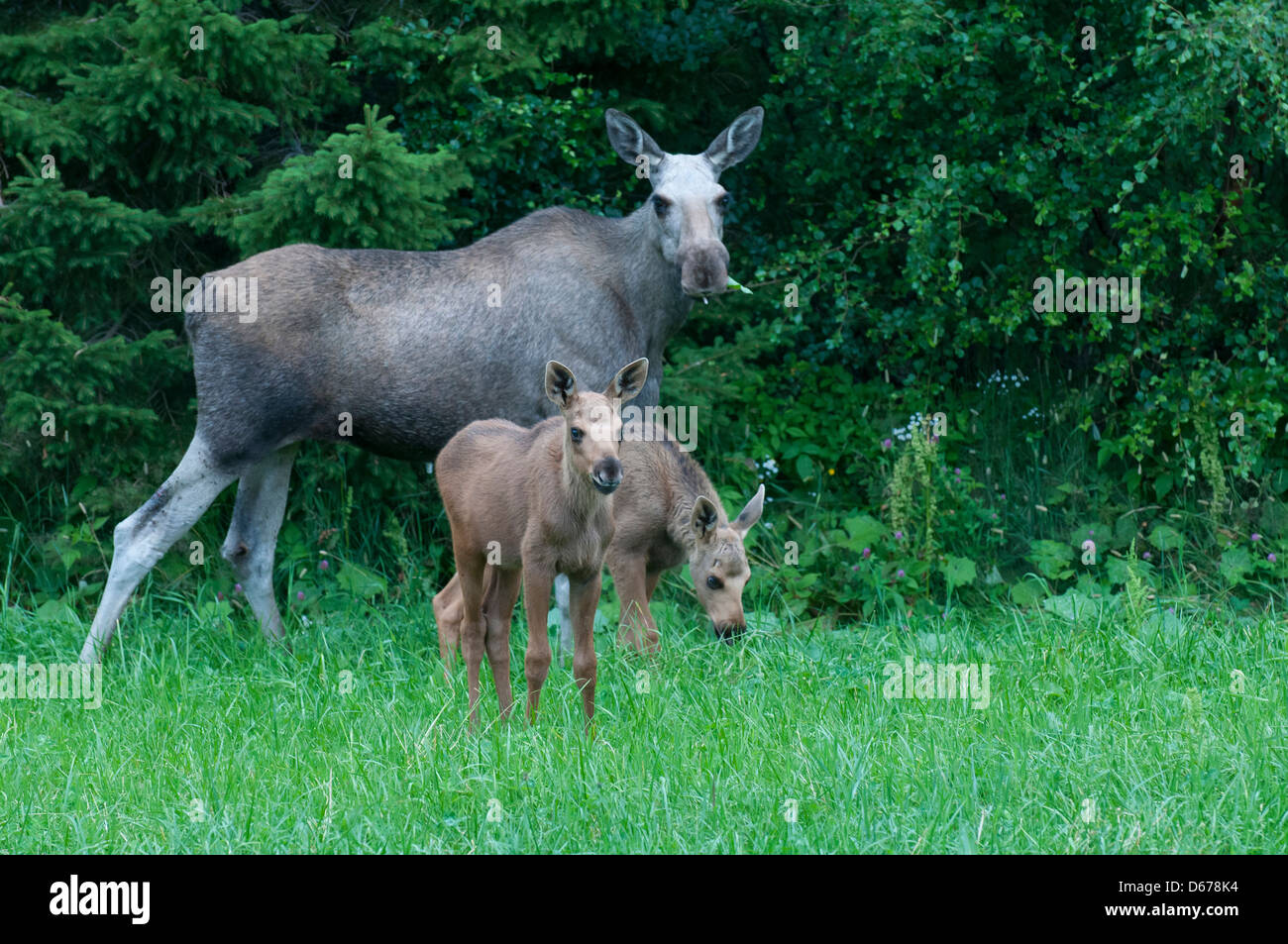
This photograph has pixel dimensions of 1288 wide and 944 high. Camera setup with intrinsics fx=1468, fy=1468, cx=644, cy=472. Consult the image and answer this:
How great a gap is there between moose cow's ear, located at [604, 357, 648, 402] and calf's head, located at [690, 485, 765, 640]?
4.38 ft

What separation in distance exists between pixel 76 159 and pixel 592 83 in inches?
137

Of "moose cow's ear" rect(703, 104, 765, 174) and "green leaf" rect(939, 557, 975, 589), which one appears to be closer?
"moose cow's ear" rect(703, 104, 765, 174)

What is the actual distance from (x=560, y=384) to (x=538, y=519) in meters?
0.54

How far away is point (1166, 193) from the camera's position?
881 centimetres

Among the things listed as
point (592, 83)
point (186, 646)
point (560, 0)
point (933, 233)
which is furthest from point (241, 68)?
point (933, 233)

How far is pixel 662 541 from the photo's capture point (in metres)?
7.67

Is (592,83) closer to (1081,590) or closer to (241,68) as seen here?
→ (241,68)

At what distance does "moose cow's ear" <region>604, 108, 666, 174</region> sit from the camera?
26.4 ft

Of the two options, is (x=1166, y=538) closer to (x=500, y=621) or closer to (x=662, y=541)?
(x=662, y=541)

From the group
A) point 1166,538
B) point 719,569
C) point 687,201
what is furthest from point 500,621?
point 1166,538

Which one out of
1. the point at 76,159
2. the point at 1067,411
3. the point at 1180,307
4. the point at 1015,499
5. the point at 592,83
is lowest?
the point at 1015,499

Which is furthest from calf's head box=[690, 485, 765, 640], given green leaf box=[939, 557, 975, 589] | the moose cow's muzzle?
green leaf box=[939, 557, 975, 589]

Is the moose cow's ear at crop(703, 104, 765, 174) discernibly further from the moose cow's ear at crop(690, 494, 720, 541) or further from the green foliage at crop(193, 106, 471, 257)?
the moose cow's ear at crop(690, 494, 720, 541)

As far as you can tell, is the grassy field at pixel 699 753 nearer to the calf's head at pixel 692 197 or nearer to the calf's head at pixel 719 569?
the calf's head at pixel 719 569
